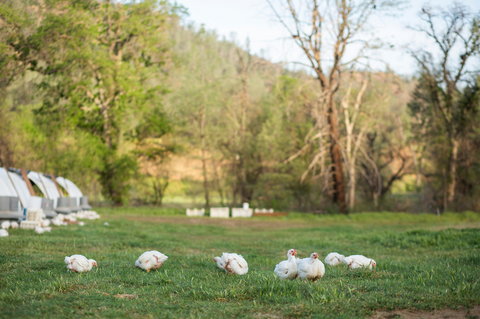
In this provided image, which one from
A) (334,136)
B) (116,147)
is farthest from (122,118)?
(334,136)

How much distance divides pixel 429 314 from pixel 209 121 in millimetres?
33067

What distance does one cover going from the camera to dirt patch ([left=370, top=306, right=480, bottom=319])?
4075mm

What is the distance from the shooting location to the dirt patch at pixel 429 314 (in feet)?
13.4

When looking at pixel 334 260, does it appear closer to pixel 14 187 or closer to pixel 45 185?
pixel 14 187

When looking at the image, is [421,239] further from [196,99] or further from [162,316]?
[196,99]

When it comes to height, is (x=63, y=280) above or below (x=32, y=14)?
below

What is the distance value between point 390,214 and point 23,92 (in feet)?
75.7

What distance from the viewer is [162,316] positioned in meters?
4.01

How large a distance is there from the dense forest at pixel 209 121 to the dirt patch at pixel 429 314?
15.2 metres

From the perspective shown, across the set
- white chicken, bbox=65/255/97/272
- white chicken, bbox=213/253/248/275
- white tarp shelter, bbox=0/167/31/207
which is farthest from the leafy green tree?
white chicken, bbox=213/253/248/275

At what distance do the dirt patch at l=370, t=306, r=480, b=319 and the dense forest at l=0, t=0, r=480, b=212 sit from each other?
50.0 ft

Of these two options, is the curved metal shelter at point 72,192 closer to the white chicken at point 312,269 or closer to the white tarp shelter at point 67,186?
the white tarp shelter at point 67,186

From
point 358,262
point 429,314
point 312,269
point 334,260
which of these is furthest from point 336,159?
point 429,314

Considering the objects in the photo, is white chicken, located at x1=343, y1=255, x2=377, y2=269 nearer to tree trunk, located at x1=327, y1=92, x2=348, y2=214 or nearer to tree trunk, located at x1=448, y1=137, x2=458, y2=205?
tree trunk, located at x1=327, y1=92, x2=348, y2=214
